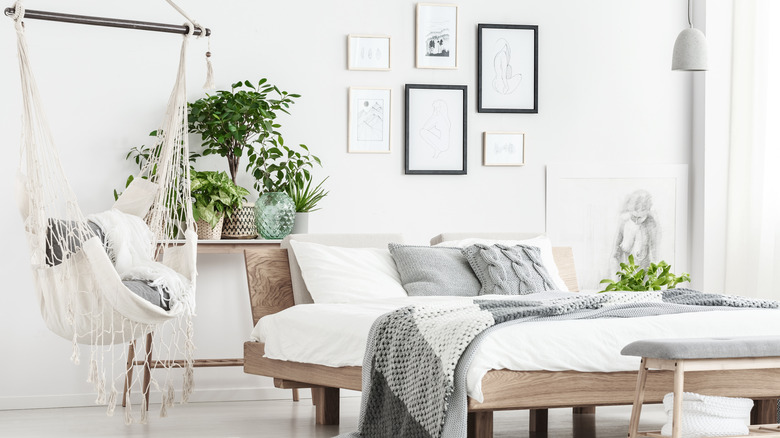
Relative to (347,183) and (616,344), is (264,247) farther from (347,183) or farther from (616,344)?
(616,344)

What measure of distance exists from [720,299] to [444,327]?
127 centimetres

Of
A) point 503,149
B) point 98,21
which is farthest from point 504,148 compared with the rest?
point 98,21

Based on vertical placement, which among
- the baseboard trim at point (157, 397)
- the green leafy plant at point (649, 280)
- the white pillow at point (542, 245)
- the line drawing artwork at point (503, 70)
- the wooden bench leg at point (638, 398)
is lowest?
the baseboard trim at point (157, 397)

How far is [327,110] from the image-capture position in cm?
533

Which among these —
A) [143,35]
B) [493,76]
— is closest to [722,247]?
[493,76]

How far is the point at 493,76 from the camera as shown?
555 cm

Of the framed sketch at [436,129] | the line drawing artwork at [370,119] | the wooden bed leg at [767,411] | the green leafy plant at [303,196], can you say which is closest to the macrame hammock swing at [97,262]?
the green leafy plant at [303,196]

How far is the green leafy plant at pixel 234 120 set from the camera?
490cm

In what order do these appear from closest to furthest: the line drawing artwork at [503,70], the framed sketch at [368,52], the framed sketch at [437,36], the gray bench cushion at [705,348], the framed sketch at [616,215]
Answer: the gray bench cushion at [705,348] < the framed sketch at [368,52] < the framed sketch at [437,36] < the line drawing artwork at [503,70] < the framed sketch at [616,215]

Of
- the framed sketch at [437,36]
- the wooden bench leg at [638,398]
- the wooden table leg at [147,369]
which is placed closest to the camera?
the wooden bench leg at [638,398]

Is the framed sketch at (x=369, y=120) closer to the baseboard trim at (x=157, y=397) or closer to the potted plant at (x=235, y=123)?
the potted plant at (x=235, y=123)

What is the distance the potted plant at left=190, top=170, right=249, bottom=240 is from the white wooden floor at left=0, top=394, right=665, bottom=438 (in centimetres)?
89

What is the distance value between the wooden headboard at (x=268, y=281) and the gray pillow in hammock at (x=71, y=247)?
0.65 m

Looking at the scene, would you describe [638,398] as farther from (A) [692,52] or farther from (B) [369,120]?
(B) [369,120]
